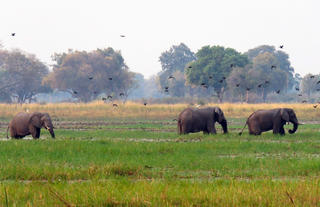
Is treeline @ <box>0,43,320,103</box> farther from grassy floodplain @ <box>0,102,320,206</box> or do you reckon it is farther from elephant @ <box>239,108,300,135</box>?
grassy floodplain @ <box>0,102,320,206</box>

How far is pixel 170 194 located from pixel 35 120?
17.0 metres

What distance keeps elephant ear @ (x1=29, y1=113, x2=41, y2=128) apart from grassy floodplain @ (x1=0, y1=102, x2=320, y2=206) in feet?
16.7

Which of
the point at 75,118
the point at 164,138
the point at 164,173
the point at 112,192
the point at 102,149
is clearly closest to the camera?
the point at 112,192

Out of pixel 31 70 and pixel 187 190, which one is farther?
pixel 31 70

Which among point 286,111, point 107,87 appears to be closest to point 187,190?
point 286,111

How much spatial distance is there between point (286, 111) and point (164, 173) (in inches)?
571

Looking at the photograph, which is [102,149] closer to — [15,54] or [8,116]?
[8,116]

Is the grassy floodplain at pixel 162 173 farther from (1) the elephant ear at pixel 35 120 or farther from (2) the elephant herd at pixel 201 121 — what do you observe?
(1) the elephant ear at pixel 35 120

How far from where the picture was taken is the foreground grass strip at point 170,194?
10172mm

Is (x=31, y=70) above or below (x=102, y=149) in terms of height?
above

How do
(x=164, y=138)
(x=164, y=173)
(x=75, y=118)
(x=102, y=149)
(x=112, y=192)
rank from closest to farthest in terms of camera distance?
(x=112, y=192) < (x=164, y=173) < (x=102, y=149) < (x=164, y=138) < (x=75, y=118)

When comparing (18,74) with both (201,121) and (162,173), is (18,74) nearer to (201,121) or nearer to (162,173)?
(201,121)

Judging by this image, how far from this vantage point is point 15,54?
9969cm

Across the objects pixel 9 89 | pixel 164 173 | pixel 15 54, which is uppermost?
pixel 15 54
